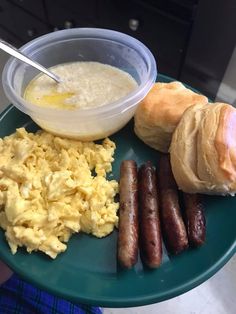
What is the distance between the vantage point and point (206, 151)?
0.97 meters

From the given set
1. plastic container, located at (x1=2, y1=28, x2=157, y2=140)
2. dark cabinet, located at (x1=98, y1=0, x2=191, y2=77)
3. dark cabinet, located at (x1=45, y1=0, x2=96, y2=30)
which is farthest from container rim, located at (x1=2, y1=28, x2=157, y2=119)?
dark cabinet, located at (x1=45, y1=0, x2=96, y2=30)

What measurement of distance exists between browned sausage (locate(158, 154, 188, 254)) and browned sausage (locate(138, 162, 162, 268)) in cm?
2

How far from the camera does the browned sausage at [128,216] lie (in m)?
0.90

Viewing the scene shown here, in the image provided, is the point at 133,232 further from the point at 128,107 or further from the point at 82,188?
the point at 128,107

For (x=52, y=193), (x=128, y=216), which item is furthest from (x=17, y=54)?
(x=128, y=216)

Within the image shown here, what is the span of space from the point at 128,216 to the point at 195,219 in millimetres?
193

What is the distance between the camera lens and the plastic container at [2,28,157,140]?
1071mm

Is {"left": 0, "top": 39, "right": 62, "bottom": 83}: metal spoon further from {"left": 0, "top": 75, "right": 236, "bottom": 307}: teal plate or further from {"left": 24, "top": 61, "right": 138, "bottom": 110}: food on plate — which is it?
{"left": 0, "top": 75, "right": 236, "bottom": 307}: teal plate

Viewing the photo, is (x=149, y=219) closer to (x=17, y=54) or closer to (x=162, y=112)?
(x=162, y=112)

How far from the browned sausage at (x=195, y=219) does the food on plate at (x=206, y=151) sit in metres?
0.03

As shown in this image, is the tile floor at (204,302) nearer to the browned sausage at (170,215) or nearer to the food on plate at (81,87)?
the browned sausage at (170,215)

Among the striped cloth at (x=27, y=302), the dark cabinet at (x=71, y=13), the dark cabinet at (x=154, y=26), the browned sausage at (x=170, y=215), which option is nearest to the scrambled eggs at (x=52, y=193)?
the browned sausage at (x=170, y=215)

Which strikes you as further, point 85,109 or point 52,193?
point 85,109

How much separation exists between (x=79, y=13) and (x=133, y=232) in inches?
71.3
